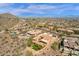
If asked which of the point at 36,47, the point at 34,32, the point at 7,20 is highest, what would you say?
the point at 7,20

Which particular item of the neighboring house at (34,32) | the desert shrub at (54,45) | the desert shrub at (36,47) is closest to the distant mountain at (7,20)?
the neighboring house at (34,32)

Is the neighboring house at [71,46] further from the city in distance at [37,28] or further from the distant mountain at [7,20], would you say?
the distant mountain at [7,20]

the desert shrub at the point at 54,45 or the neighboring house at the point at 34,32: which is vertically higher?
the neighboring house at the point at 34,32

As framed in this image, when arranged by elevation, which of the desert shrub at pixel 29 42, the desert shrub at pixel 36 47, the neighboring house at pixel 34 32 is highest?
the neighboring house at pixel 34 32

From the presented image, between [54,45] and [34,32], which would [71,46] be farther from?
[34,32]

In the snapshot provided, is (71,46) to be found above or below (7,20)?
below

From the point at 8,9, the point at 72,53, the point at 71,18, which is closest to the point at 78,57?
the point at 72,53

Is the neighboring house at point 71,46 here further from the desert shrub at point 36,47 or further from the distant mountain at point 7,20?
the distant mountain at point 7,20

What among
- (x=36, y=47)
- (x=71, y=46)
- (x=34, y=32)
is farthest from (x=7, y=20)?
(x=71, y=46)
